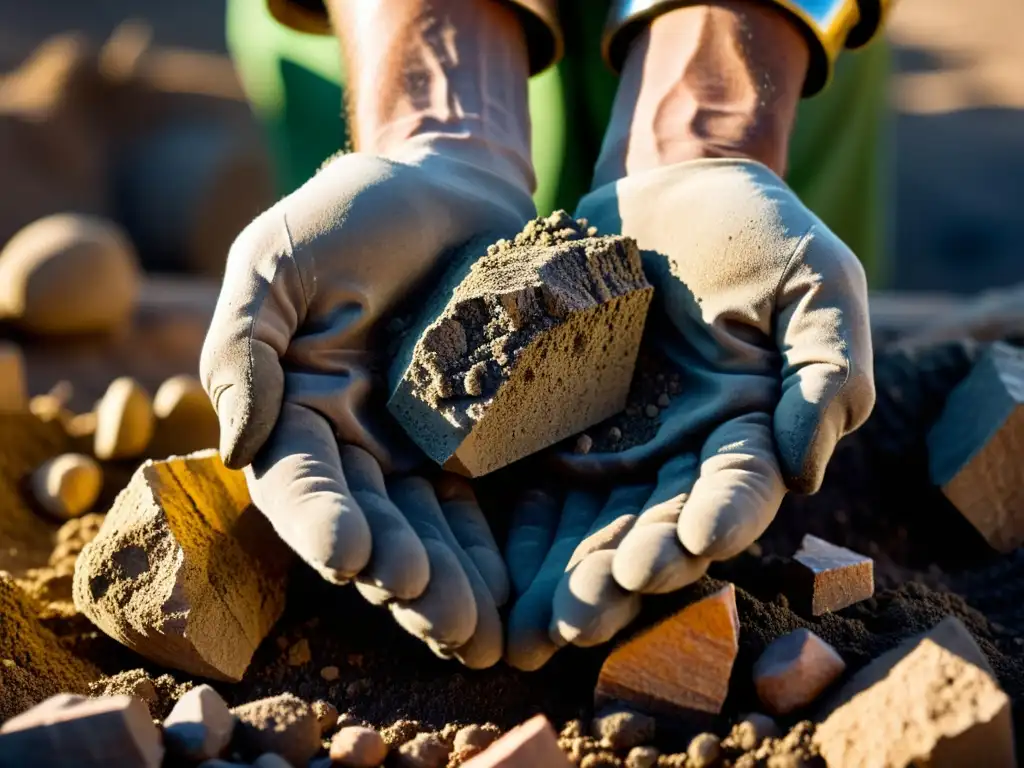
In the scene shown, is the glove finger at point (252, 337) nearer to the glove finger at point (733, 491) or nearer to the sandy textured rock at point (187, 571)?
the sandy textured rock at point (187, 571)

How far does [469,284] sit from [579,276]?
0.52 feet

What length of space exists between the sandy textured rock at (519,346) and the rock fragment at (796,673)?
0.49 m

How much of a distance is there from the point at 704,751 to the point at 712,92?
118 cm

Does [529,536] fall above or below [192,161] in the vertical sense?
above

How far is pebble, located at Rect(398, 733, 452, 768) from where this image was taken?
1320 mm

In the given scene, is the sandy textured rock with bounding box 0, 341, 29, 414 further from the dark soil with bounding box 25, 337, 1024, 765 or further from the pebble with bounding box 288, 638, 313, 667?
the pebble with bounding box 288, 638, 313, 667

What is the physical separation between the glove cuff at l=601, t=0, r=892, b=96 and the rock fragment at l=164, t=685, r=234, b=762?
57.2 inches

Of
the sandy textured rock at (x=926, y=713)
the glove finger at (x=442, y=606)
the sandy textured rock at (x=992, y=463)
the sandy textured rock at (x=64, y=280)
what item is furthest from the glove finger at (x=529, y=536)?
the sandy textured rock at (x=64, y=280)

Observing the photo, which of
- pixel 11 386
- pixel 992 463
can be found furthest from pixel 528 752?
pixel 11 386

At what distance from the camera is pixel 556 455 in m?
1.73

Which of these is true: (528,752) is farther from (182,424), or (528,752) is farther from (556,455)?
(182,424)

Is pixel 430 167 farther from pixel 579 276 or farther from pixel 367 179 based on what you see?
pixel 579 276

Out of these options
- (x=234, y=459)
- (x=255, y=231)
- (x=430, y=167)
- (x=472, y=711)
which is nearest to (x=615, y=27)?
(x=430, y=167)

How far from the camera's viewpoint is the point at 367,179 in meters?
1.70
